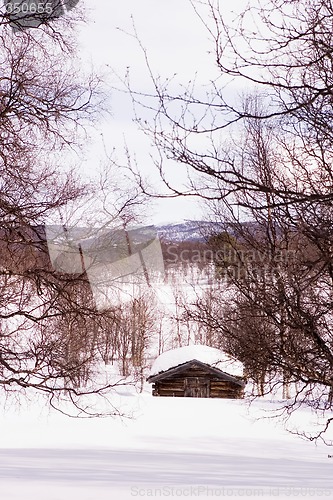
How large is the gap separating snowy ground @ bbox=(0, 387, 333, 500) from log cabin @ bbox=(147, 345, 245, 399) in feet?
18.9

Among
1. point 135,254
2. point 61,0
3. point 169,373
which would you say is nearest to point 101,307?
point 135,254

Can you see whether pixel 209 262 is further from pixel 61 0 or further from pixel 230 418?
pixel 230 418

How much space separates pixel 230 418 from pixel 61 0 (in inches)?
688

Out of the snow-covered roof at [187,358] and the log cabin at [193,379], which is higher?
the snow-covered roof at [187,358]

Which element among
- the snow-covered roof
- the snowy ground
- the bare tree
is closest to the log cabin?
the snow-covered roof

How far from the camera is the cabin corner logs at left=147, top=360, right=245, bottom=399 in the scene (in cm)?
3042

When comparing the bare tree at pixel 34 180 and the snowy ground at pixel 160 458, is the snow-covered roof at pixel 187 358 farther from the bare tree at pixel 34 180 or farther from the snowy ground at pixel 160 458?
the bare tree at pixel 34 180

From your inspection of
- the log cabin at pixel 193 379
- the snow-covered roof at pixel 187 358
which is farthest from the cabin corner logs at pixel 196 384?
the snow-covered roof at pixel 187 358

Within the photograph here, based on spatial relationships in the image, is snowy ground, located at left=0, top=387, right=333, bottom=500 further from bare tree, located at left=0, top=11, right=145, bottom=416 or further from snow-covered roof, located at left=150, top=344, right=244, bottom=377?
snow-covered roof, located at left=150, top=344, right=244, bottom=377

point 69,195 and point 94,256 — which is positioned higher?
point 69,195

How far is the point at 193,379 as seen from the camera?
3089cm

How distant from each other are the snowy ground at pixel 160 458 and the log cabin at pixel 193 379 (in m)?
5.77

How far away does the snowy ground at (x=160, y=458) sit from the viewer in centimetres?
831

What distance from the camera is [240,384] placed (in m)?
30.5
